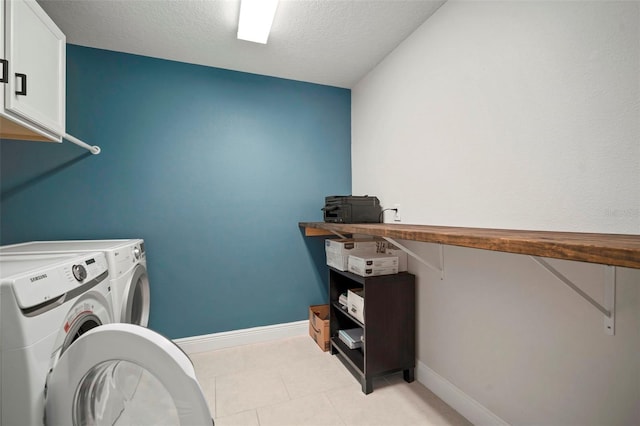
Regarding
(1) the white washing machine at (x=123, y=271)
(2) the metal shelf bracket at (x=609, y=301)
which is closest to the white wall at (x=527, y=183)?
(2) the metal shelf bracket at (x=609, y=301)

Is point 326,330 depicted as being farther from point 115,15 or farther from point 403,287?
point 115,15

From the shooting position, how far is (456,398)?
4.98 ft

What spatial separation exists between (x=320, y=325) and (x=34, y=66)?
2391 mm

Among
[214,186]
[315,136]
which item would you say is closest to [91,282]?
[214,186]

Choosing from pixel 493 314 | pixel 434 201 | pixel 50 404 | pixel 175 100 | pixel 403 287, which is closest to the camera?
pixel 50 404

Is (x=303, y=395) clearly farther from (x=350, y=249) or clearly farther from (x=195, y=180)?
(x=195, y=180)

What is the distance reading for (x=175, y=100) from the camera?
7.09 feet

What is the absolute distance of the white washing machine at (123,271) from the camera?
1.31 meters

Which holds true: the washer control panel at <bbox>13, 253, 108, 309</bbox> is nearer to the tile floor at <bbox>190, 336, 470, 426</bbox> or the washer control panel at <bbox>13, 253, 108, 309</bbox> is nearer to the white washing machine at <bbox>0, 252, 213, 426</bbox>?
the white washing machine at <bbox>0, 252, 213, 426</bbox>

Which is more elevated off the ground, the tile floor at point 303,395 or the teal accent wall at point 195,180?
the teal accent wall at point 195,180

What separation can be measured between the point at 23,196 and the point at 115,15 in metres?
1.36

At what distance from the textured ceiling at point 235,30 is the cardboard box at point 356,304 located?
182 centimetres

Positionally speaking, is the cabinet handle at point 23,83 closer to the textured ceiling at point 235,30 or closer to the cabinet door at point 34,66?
the cabinet door at point 34,66

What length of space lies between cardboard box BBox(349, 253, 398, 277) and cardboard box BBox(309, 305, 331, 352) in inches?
27.3
